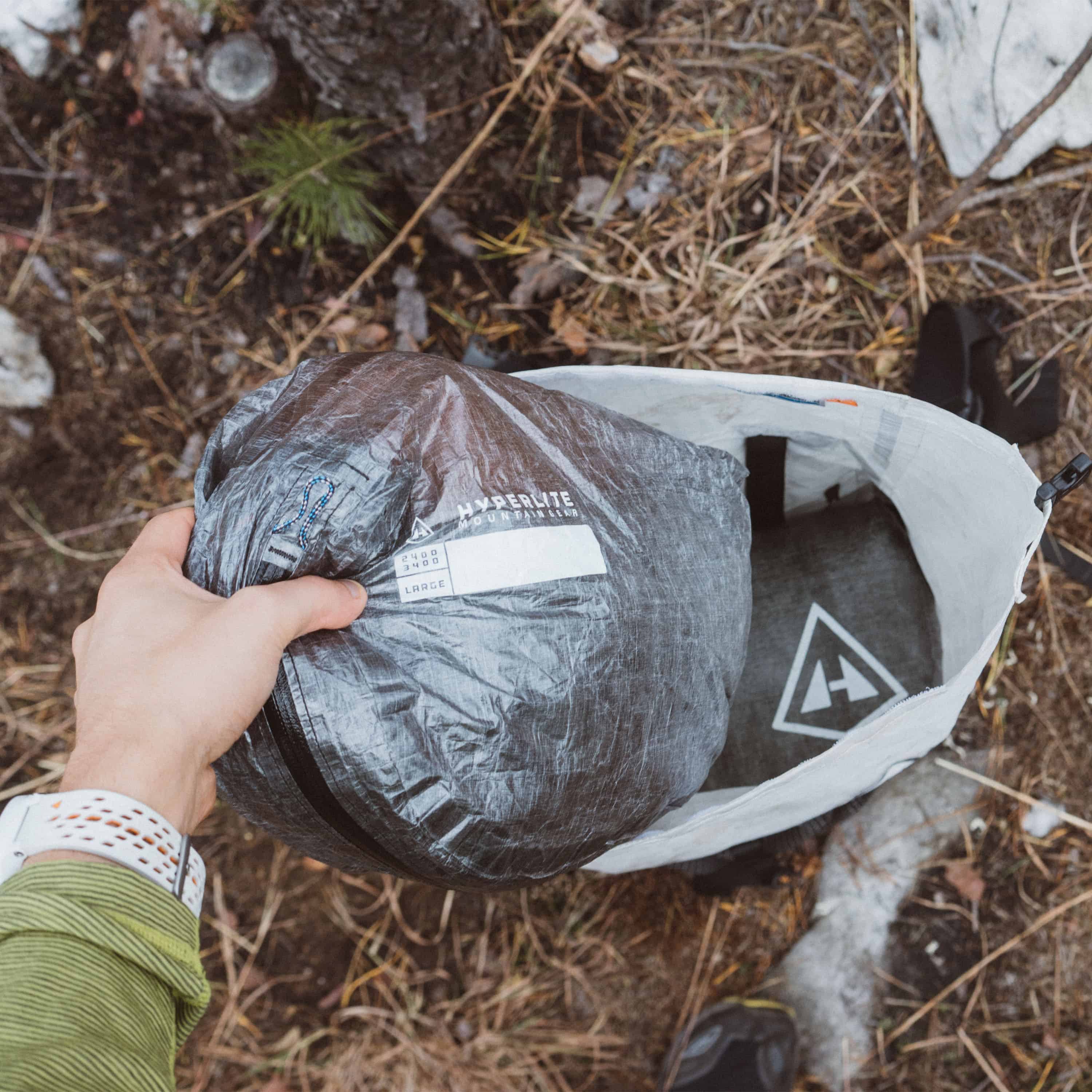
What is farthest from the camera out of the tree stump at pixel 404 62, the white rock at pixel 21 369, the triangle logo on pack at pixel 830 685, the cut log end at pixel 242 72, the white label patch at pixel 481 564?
the white rock at pixel 21 369

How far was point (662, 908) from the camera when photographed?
1.54 meters

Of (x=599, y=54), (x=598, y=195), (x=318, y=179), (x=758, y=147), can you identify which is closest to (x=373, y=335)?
(x=318, y=179)

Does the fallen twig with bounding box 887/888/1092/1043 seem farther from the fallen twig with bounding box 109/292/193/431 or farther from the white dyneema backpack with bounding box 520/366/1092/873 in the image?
the fallen twig with bounding box 109/292/193/431

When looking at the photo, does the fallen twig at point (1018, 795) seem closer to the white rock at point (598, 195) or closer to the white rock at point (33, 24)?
the white rock at point (598, 195)

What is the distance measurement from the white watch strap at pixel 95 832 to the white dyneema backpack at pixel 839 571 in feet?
1.91

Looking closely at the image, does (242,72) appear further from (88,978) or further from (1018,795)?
(1018,795)

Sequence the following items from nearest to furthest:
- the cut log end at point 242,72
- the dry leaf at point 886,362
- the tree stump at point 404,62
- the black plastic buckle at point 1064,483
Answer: the black plastic buckle at point 1064,483, the tree stump at point 404,62, the cut log end at point 242,72, the dry leaf at point 886,362

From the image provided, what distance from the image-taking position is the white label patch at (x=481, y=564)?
2.48ft

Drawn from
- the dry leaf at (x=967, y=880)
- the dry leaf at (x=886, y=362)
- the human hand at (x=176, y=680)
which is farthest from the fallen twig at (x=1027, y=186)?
the human hand at (x=176, y=680)

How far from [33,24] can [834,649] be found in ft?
6.56

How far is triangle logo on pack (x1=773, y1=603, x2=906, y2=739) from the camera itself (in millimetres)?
1228

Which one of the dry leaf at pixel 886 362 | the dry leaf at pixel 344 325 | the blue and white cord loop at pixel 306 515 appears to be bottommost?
the dry leaf at pixel 886 362

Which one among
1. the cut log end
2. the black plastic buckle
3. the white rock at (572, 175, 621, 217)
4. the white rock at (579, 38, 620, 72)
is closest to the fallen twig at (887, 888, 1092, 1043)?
the black plastic buckle

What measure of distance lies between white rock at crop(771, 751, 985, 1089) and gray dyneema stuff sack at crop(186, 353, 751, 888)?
2.83 ft
